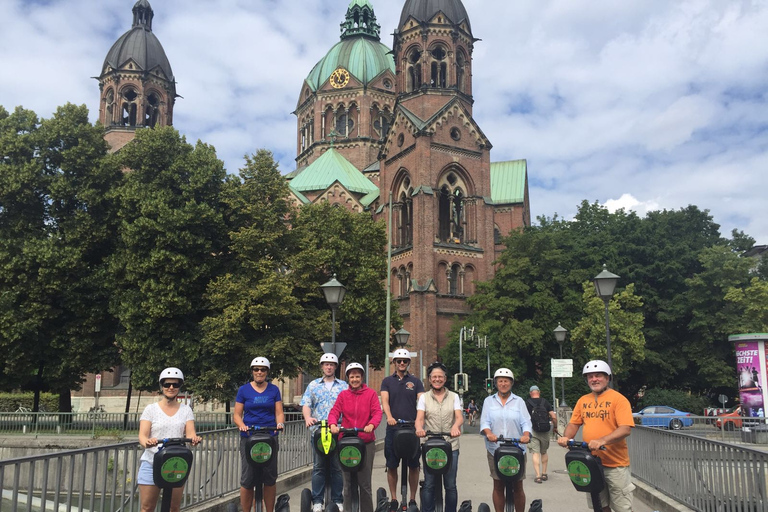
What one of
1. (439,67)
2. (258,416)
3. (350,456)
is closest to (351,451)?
(350,456)

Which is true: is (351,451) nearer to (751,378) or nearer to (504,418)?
(504,418)

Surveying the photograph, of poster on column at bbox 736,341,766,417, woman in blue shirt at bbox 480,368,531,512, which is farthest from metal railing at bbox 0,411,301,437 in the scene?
poster on column at bbox 736,341,766,417

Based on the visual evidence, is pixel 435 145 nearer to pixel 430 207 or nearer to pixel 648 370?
pixel 430 207

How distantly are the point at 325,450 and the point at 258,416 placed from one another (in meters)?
0.84

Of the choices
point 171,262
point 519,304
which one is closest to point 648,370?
point 519,304

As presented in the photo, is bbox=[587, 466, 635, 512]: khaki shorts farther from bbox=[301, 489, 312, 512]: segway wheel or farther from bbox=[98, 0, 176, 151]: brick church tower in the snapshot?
bbox=[98, 0, 176, 151]: brick church tower

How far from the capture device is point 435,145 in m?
44.9

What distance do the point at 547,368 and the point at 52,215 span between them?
2721cm

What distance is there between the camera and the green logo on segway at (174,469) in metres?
6.40

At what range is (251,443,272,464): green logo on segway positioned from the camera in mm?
7383

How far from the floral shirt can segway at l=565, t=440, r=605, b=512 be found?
308cm

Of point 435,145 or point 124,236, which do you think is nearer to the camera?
point 124,236

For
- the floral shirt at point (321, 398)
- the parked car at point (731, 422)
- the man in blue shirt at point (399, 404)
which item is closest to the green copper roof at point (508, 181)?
the parked car at point (731, 422)

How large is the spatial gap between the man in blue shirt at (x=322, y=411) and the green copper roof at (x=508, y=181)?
1901 inches
